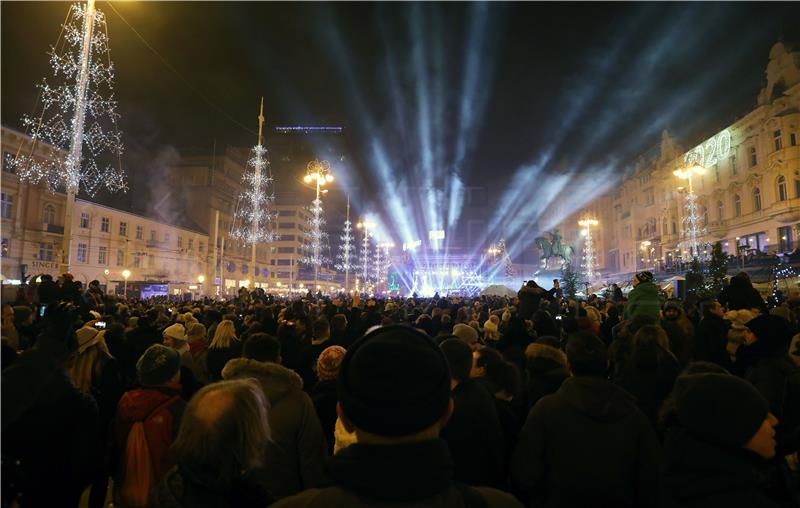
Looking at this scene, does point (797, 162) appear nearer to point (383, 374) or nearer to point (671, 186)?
point (671, 186)

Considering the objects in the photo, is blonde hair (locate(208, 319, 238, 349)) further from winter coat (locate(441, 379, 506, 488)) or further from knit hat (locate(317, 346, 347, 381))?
winter coat (locate(441, 379, 506, 488))

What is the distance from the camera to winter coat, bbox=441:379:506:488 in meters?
3.23

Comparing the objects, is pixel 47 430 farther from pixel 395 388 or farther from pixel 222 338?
pixel 395 388

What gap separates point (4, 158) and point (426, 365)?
44.0 m

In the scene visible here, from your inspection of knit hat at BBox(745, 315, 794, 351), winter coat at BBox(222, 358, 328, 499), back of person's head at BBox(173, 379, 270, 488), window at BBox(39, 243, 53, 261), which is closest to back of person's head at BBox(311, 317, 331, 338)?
winter coat at BBox(222, 358, 328, 499)

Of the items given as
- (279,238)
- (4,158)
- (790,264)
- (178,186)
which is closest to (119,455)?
(790,264)

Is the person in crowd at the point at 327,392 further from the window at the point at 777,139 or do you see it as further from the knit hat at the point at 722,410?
the window at the point at 777,139

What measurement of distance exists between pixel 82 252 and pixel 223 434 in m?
46.9

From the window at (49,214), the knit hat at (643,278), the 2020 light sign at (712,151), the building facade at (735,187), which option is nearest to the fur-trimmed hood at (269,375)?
the knit hat at (643,278)

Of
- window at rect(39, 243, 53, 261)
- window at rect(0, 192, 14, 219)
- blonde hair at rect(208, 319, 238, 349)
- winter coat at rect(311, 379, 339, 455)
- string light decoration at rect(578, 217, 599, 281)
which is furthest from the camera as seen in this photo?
string light decoration at rect(578, 217, 599, 281)

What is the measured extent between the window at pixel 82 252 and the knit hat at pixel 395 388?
156 ft

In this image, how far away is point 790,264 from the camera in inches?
869

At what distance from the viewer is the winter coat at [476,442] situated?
10.6 ft

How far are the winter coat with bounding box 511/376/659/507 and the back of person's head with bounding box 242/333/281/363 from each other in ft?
7.15
